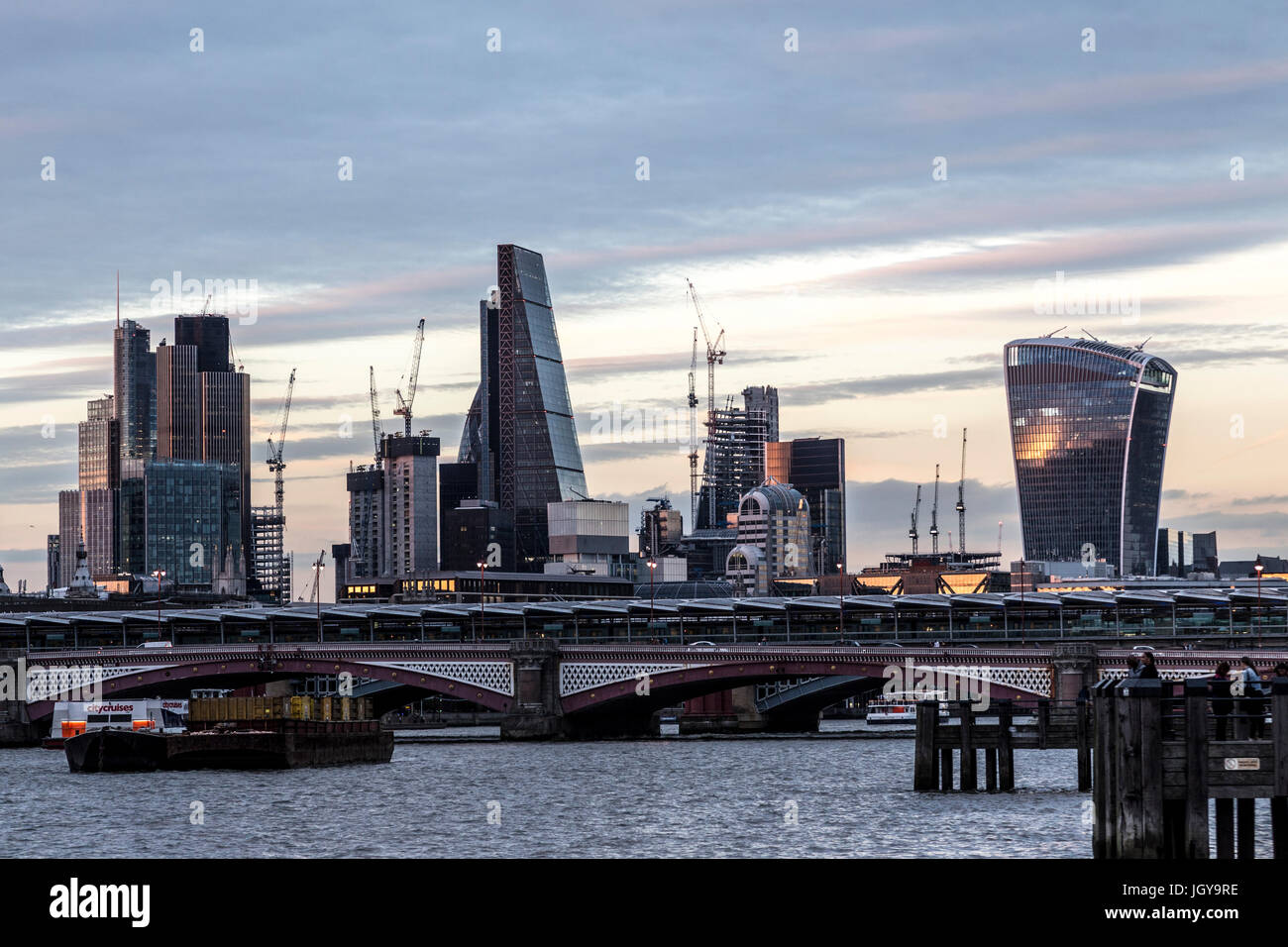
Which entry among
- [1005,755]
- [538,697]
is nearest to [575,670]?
[538,697]

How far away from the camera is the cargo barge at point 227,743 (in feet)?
377

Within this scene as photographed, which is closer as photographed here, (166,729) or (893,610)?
(166,729)

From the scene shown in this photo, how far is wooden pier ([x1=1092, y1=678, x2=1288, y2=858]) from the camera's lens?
34.6m


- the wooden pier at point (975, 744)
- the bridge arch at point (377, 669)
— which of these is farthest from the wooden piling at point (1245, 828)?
the bridge arch at point (377, 669)

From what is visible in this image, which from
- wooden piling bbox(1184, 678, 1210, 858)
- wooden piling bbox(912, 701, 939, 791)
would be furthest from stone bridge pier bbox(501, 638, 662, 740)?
wooden piling bbox(1184, 678, 1210, 858)

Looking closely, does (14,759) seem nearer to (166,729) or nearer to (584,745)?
(166,729)

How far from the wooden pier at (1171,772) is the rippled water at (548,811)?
22847 mm

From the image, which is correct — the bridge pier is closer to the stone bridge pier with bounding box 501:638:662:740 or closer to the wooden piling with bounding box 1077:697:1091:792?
the stone bridge pier with bounding box 501:638:662:740

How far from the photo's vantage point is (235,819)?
77.1 meters

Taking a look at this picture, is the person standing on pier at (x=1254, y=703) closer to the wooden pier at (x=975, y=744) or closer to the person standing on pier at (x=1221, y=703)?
the person standing on pier at (x=1221, y=703)

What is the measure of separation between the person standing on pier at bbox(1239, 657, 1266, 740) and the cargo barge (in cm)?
Result: 8056
